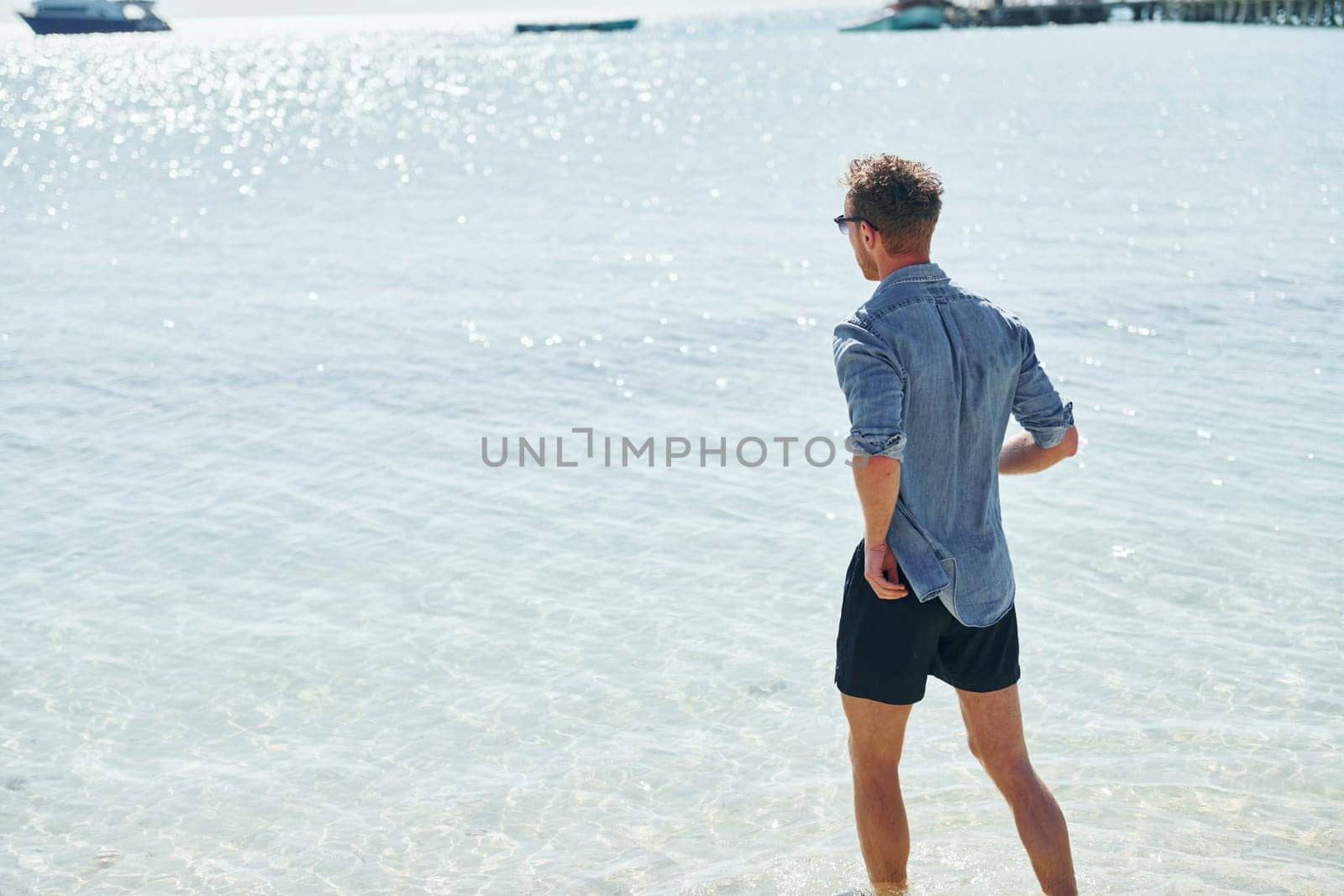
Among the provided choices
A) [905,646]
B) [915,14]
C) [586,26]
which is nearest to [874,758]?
[905,646]

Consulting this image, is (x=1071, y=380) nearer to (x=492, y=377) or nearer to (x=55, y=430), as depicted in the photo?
(x=492, y=377)

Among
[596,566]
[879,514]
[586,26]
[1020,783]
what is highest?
[586,26]

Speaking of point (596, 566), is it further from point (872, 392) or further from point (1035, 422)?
point (872, 392)

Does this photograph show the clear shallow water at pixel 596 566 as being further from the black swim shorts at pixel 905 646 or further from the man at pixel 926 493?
the black swim shorts at pixel 905 646

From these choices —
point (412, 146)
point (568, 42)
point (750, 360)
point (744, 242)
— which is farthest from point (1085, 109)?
point (568, 42)

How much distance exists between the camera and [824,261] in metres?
17.7

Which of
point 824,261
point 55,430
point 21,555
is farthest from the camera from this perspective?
point 824,261

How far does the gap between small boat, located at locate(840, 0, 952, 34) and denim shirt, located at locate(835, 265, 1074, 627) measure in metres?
121

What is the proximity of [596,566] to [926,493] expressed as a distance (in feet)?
13.7

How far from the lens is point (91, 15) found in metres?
128

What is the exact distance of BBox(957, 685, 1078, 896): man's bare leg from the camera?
12.4 feet

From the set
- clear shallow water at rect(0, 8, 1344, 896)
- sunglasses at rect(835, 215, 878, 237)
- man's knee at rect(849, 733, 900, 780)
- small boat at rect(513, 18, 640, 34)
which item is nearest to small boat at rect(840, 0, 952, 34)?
small boat at rect(513, 18, 640, 34)

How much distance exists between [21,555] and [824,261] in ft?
39.7

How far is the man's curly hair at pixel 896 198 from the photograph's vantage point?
3.44 metres
